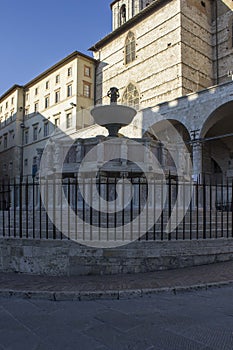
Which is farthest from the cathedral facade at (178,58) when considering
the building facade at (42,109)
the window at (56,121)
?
the window at (56,121)

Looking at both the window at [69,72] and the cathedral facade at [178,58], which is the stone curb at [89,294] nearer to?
the cathedral facade at [178,58]

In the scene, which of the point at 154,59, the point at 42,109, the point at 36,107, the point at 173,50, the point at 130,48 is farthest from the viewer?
the point at 36,107

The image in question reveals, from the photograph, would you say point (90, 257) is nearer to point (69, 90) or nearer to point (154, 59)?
point (154, 59)

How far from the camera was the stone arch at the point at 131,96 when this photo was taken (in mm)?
32438

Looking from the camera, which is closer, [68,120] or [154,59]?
[154,59]

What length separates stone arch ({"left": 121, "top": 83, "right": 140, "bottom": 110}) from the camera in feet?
106

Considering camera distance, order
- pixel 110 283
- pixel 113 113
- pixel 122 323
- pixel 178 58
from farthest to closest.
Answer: pixel 178 58, pixel 113 113, pixel 110 283, pixel 122 323

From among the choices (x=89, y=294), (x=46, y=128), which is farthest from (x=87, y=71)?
(x=89, y=294)

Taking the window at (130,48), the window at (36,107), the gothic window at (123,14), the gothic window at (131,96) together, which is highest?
the gothic window at (123,14)

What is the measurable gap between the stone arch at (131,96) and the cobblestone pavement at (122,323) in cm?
2856

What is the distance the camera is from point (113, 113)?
37.5 feet

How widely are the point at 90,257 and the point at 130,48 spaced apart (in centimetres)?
3106

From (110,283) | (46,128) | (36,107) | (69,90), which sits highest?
(69,90)

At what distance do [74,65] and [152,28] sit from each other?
10.1 meters
